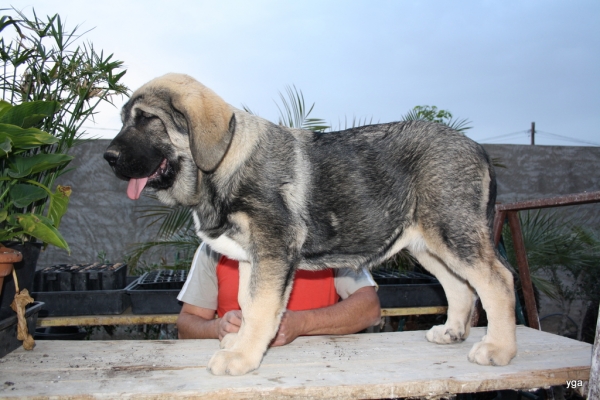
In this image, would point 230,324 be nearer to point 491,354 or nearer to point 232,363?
point 232,363

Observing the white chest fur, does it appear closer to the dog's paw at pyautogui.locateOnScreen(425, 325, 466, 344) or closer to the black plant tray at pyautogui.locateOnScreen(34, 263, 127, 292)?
the dog's paw at pyautogui.locateOnScreen(425, 325, 466, 344)

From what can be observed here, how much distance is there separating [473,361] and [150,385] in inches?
63.7

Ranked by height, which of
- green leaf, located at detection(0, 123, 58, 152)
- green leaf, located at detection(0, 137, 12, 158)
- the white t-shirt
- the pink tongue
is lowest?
the white t-shirt

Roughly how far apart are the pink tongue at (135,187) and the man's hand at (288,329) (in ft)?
3.81

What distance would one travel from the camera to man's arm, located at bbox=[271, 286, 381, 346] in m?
3.07

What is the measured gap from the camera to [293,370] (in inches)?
97.6

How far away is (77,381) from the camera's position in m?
2.31

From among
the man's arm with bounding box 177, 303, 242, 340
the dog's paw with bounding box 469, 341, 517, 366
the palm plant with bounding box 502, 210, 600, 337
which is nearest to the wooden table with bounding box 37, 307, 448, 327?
the man's arm with bounding box 177, 303, 242, 340

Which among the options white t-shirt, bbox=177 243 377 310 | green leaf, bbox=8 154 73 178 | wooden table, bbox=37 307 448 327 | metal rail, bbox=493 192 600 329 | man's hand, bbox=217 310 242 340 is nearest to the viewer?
green leaf, bbox=8 154 73 178

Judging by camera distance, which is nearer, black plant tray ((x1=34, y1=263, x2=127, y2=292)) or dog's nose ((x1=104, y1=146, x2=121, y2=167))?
dog's nose ((x1=104, y1=146, x2=121, y2=167))

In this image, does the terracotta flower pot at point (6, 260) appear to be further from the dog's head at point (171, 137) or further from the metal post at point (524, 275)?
the metal post at point (524, 275)

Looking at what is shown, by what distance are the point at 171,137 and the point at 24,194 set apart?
1155 mm

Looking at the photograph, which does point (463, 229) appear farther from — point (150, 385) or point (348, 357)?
point (150, 385)

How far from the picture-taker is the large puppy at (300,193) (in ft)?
8.13
